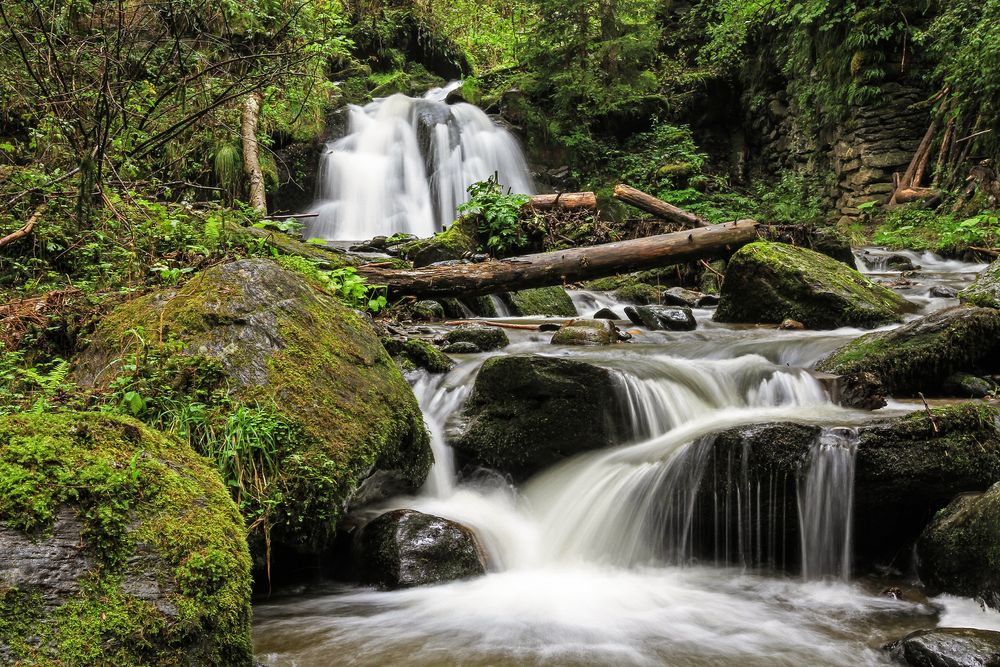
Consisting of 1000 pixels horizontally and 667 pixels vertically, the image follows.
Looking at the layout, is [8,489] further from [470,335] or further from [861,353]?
[861,353]

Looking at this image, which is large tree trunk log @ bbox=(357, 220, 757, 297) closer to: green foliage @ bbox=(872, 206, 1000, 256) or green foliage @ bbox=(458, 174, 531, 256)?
green foliage @ bbox=(458, 174, 531, 256)

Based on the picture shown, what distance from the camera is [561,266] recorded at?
790 cm

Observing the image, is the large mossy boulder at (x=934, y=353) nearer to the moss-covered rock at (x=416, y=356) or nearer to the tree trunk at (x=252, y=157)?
the moss-covered rock at (x=416, y=356)

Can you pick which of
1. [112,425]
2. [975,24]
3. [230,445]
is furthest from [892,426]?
[975,24]

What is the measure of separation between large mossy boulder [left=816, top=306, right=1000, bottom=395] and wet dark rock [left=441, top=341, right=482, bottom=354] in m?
3.37

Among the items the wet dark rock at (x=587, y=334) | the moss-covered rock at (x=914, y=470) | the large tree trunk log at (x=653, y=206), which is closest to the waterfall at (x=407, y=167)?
the large tree trunk log at (x=653, y=206)

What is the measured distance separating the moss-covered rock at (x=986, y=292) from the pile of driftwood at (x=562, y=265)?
2692mm

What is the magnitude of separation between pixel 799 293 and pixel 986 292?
1.80m

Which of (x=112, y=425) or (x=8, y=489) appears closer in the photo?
(x=8, y=489)

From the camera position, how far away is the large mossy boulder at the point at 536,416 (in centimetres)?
479

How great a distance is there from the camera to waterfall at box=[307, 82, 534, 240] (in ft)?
47.3

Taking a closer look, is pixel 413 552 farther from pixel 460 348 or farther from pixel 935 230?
pixel 935 230

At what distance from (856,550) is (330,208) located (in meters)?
13.0

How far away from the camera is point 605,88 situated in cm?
1722
